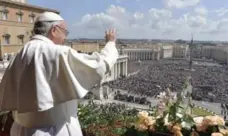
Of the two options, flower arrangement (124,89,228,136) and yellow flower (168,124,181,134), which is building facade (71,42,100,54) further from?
yellow flower (168,124,181,134)

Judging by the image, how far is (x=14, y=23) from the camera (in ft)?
77.6

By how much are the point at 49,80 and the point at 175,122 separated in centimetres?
166

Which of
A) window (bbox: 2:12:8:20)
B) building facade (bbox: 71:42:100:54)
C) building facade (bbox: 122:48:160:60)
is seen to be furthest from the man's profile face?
building facade (bbox: 122:48:160:60)

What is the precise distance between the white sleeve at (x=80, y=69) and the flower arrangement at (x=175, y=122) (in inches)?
54.2

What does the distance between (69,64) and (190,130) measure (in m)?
1.72

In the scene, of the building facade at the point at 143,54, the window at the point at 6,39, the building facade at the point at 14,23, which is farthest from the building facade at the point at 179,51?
the window at the point at 6,39

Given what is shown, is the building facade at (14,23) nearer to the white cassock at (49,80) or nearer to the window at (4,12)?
the window at (4,12)

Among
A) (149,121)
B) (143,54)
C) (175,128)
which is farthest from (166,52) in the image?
(175,128)

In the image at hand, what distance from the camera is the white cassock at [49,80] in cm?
249

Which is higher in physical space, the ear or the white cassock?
the ear

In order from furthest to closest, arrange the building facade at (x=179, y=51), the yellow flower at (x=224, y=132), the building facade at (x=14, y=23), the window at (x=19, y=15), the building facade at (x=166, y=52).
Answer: the building facade at (x=179, y=51) < the building facade at (x=166, y=52) < the window at (x=19, y=15) < the building facade at (x=14, y=23) < the yellow flower at (x=224, y=132)

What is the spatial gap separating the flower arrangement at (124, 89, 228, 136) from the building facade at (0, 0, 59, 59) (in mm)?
20293

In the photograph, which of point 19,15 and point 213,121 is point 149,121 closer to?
point 213,121

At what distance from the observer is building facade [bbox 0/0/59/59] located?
22453mm
